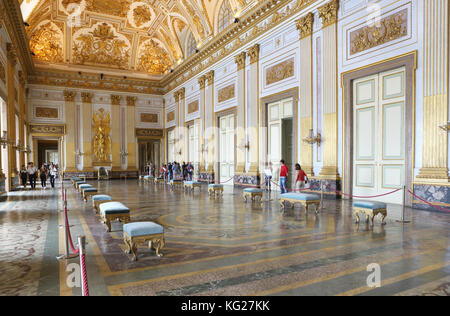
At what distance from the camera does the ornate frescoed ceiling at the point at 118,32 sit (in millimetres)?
18125

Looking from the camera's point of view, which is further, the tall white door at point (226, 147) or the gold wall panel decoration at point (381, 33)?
the tall white door at point (226, 147)

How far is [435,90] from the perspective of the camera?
7.37m

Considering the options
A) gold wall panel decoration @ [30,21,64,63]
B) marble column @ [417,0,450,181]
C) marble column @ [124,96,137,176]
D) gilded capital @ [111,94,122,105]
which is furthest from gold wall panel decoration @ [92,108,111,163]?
marble column @ [417,0,450,181]

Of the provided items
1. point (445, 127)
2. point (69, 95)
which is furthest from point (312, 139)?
point (69, 95)

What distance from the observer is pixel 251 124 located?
1391 centimetres

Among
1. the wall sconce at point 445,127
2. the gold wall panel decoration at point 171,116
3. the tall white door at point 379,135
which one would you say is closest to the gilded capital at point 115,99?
the gold wall panel decoration at point 171,116

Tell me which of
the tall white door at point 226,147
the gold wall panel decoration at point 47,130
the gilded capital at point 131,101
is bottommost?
the tall white door at point 226,147

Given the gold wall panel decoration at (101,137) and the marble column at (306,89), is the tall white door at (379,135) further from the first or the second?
the gold wall panel decoration at (101,137)

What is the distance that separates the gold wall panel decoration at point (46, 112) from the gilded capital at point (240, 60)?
14.0 m

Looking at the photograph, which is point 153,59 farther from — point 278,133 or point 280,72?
point 278,133

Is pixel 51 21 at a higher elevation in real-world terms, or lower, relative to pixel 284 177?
higher
